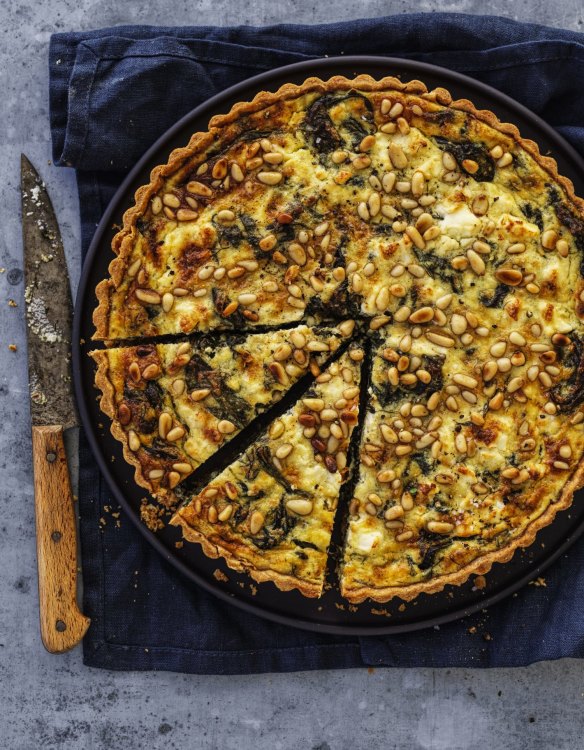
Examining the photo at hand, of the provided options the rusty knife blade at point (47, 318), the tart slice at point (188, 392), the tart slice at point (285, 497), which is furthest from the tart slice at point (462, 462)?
the rusty knife blade at point (47, 318)

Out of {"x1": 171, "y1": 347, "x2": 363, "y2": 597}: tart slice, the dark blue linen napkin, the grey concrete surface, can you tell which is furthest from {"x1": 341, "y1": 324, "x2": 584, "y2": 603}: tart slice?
the grey concrete surface

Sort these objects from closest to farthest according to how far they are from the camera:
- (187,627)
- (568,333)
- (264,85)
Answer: (568,333), (264,85), (187,627)

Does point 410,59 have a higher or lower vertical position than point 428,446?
higher

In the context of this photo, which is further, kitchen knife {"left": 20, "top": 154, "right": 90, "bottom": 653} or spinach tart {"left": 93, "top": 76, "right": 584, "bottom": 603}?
kitchen knife {"left": 20, "top": 154, "right": 90, "bottom": 653}

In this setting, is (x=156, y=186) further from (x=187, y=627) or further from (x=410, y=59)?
(x=187, y=627)

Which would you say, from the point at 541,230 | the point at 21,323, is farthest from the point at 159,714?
the point at 541,230

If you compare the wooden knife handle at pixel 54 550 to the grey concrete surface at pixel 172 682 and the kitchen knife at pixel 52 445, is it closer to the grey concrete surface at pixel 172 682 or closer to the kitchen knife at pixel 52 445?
the kitchen knife at pixel 52 445

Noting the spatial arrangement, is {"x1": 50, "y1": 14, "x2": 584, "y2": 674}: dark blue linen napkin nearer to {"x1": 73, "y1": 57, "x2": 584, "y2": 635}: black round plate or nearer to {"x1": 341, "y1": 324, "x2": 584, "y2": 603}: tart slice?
{"x1": 73, "y1": 57, "x2": 584, "y2": 635}: black round plate
